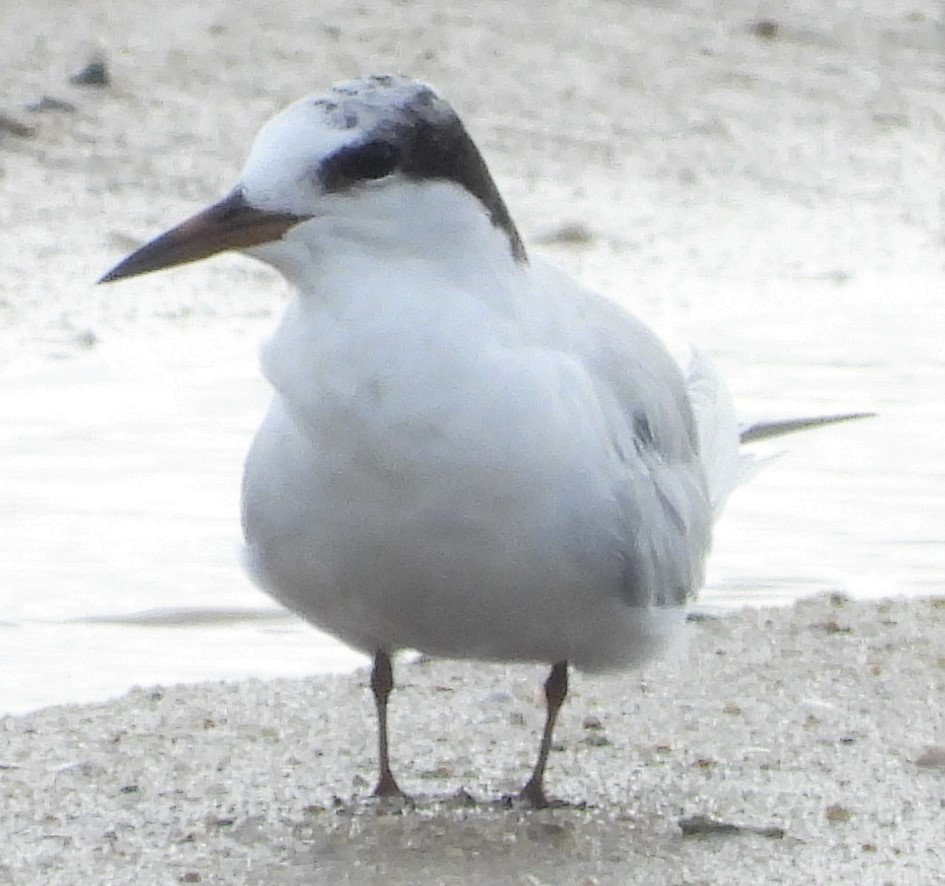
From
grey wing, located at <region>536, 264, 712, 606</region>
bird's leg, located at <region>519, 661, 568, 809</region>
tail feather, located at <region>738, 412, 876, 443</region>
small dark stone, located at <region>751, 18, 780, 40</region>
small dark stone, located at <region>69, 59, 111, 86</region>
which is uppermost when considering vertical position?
grey wing, located at <region>536, 264, 712, 606</region>

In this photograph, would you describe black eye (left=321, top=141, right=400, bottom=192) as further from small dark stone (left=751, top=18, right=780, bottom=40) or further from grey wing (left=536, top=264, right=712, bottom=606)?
small dark stone (left=751, top=18, right=780, bottom=40)

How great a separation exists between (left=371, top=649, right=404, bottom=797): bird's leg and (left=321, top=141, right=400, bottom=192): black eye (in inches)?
30.8

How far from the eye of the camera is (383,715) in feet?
13.0

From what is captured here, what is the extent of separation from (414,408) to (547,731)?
2.49 feet

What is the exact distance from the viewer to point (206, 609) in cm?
511

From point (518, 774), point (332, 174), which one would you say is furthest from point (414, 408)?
point (518, 774)

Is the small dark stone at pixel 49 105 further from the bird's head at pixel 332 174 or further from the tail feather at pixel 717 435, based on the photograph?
the bird's head at pixel 332 174

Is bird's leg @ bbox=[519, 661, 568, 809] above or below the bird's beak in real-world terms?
below

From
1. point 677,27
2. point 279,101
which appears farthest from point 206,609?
point 677,27

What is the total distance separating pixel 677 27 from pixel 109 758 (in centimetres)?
712

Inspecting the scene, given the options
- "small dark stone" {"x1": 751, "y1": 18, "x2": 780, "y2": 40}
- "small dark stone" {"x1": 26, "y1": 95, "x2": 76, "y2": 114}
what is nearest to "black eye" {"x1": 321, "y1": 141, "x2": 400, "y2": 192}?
"small dark stone" {"x1": 26, "y1": 95, "x2": 76, "y2": 114}

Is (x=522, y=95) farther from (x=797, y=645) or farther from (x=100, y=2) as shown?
(x=797, y=645)

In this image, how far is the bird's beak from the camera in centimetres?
336

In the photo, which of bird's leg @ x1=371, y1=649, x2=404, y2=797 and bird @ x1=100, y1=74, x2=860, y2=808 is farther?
bird's leg @ x1=371, y1=649, x2=404, y2=797
